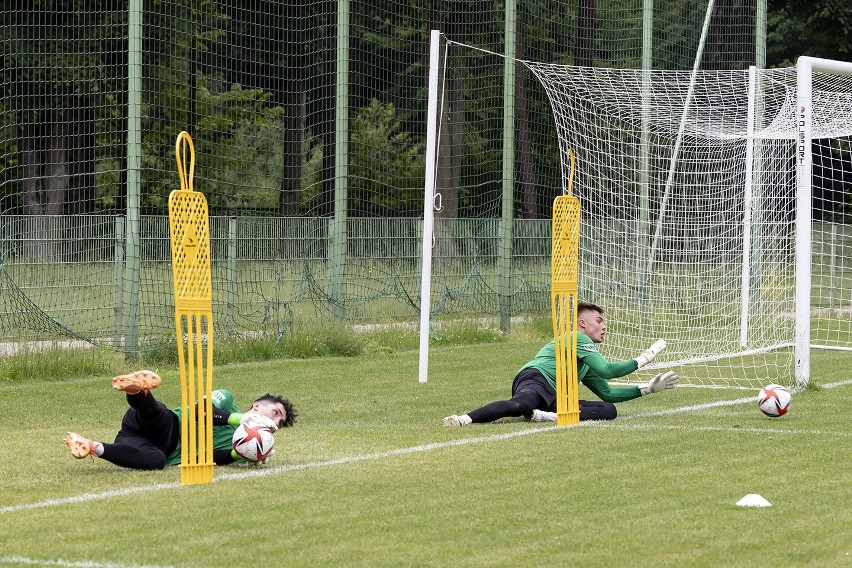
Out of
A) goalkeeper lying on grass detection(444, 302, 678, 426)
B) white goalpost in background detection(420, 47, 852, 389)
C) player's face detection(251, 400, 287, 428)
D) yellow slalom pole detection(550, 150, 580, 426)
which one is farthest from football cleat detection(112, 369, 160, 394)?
white goalpost in background detection(420, 47, 852, 389)

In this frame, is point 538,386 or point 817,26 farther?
point 817,26

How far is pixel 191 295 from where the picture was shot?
7.40m

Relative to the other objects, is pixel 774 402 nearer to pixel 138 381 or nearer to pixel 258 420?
pixel 258 420

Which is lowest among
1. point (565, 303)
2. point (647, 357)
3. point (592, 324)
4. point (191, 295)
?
point (647, 357)

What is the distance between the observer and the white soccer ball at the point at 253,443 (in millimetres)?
7867

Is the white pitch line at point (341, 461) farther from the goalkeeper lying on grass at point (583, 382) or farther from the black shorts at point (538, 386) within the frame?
the black shorts at point (538, 386)

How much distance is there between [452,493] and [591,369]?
3.36 meters

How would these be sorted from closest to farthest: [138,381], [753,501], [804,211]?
[753,501], [138,381], [804,211]

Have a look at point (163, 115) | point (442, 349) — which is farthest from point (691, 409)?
point (163, 115)

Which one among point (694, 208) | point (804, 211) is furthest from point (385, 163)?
point (804, 211)

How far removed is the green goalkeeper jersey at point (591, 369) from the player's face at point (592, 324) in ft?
0.54

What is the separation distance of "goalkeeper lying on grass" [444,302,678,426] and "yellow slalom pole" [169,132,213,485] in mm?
2897

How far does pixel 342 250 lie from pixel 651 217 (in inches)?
193

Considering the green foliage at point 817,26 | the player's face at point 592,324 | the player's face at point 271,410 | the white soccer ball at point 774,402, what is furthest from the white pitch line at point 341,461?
the green foliage at point 817,26
